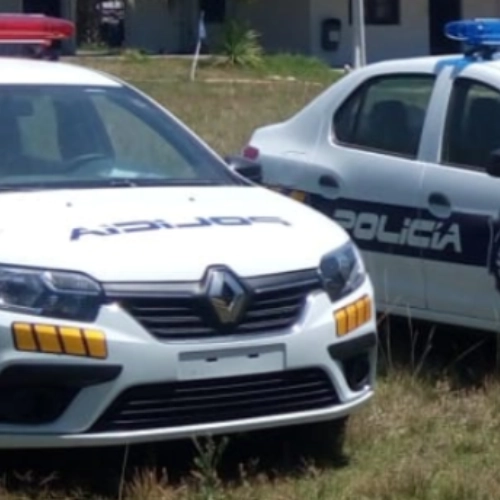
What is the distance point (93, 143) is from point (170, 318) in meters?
1.68

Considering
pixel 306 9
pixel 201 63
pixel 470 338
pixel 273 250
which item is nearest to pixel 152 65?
pixel 201 63

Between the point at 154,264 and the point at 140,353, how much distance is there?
1.02ft

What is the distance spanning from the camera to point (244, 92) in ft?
103

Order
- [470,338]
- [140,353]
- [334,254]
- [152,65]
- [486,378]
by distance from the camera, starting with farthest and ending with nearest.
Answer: [152,65] < [470,338] < [486,378] < [334,254] < [140,353]

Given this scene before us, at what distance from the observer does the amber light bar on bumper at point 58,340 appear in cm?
643

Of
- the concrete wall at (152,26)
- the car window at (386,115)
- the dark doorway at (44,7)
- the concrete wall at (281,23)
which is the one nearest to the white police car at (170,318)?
the car window at (386,115)

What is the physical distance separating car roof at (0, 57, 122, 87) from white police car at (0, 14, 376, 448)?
0.73 m

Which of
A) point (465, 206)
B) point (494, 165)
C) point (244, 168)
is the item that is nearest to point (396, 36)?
point (465, 206)

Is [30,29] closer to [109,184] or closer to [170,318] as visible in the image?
[109,184]

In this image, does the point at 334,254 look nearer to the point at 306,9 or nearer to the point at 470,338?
the point at 470,338

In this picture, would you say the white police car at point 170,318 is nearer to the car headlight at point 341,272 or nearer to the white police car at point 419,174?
the car headlight at point 341,272

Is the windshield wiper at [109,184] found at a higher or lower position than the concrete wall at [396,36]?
higher

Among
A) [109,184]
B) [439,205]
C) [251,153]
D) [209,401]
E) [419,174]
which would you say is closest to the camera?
[209,401]

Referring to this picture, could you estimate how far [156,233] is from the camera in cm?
681
